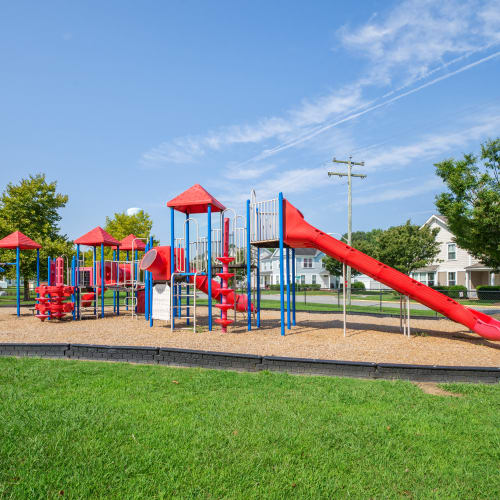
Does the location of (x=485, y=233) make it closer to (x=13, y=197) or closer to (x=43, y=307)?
(x=43, y=307)

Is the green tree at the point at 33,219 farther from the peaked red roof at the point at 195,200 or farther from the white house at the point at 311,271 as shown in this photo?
the white house at the point at 311,271

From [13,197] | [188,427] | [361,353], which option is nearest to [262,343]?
[361,353]

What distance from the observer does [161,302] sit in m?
12.6

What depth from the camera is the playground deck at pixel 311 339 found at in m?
8.24

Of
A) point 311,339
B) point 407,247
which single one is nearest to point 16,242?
point 311,339

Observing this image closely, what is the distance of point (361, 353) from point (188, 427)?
530 centimetres

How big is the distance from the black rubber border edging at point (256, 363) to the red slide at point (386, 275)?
4252 millimetres

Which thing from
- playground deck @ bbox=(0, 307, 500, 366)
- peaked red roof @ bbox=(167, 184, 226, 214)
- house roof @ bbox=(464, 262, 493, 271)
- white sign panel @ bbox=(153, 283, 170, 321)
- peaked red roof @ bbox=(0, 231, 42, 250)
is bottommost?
playground deck @ bbox=(0, 307, 500, 366)

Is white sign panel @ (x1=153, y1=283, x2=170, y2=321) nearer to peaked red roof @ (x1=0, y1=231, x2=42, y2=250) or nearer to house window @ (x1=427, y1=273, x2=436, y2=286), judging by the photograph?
peaked red roof @ (x1=0, y1=231, x2=42, y2=250)

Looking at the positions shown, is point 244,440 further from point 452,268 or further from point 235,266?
point 452,268

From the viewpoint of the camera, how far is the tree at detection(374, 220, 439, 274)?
36.3 meters

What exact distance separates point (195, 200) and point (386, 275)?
6017 millimetres

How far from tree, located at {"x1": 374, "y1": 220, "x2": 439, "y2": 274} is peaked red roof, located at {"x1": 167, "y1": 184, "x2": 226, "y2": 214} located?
27.7 meters

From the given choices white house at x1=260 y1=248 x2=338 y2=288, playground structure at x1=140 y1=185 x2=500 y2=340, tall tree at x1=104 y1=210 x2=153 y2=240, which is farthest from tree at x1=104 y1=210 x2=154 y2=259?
white house at x1=260 y1=248 x2=338 y2=288
